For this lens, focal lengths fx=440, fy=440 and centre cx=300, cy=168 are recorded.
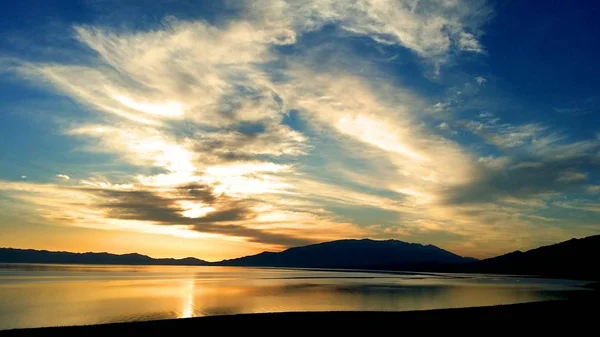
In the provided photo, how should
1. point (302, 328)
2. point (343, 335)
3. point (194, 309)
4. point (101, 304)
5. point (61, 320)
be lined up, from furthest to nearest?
point (101, 304) < point (194, 309) < point (61, 320) < point (302, 328) < point (343, 335)

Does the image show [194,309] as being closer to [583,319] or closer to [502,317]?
[502,317]

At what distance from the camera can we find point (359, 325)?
102 feet

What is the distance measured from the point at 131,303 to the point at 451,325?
38.2m

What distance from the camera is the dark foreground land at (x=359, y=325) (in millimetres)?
28172

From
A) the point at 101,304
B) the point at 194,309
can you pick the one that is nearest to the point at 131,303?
the point at 101,304

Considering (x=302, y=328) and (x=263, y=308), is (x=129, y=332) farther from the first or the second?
(x=263, y=308)

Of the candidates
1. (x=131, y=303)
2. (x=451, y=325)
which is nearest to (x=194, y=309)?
(x=131, y=303)

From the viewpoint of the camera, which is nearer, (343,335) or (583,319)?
(343,335)

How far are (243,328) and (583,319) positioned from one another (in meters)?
25.4

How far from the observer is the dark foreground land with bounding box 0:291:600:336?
2817 centimetres

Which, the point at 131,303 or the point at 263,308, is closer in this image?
the point at 263,308

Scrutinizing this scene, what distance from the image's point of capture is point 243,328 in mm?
29844

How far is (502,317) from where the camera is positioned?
35344 millimetres

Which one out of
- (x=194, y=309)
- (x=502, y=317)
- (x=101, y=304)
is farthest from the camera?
(x=101, y=304)
